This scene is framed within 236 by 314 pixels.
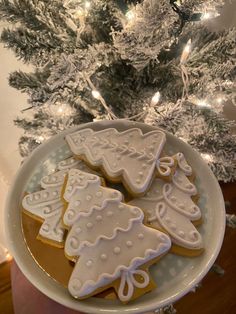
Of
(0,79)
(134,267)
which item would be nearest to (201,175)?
(134,267)

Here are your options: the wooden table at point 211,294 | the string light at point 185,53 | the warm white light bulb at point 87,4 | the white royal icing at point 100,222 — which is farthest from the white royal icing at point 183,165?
the wooden table at point 211,294

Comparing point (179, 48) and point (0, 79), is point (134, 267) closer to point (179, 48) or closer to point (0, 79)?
point (179, 48)

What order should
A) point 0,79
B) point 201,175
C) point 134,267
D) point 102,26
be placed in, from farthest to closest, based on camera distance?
point 0,79
point 102,26
point 201,175
point 134,267

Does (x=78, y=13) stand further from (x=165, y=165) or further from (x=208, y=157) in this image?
(x=208, y=157)

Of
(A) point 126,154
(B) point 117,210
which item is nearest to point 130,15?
(A) point 126,154

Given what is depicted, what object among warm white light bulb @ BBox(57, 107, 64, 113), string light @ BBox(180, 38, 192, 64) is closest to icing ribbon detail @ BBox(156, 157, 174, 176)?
string light @ BBox(180, 38, 192, 64)

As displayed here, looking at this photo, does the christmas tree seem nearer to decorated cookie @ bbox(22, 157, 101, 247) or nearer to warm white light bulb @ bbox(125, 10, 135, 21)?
warm white light bulb @ bbox(125, 10, 135, 21)

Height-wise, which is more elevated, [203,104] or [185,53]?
[185,53]

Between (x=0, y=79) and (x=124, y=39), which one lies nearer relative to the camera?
(x=124, y=39)
